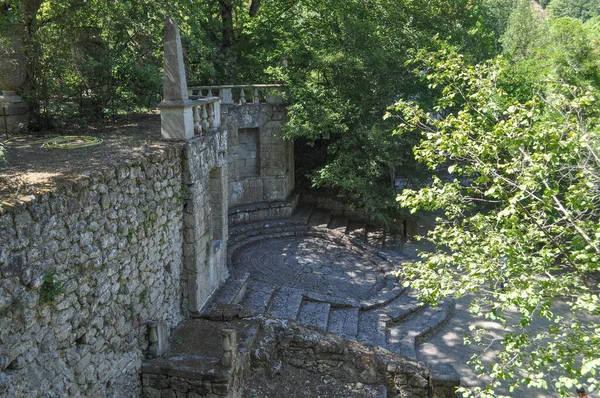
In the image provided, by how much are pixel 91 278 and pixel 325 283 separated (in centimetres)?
697

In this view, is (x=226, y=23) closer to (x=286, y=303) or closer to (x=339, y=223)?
(x=339, y=223)

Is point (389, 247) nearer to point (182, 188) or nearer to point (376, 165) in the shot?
point (376, 165)

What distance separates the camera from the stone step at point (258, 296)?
9.48m

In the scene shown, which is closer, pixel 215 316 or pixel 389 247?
pixel 215 316

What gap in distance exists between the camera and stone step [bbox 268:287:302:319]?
962cm

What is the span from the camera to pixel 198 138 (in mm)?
8281

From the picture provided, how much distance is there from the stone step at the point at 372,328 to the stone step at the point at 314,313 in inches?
27.9

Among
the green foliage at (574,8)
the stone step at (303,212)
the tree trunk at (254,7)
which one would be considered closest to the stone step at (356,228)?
the stone step at (303,212)

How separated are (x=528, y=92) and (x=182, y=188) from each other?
39.8ft

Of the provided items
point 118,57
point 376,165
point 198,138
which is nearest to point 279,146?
point 376,165

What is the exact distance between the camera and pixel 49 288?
15.8 feet

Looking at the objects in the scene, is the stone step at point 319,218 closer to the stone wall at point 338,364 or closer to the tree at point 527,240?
the stone wall at point 338,364

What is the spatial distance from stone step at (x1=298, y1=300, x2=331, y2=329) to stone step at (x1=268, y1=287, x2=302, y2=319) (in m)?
0.16

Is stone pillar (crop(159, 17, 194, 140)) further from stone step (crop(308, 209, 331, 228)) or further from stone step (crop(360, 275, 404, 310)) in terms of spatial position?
stone step (crop(308, 209, 331, 228))
